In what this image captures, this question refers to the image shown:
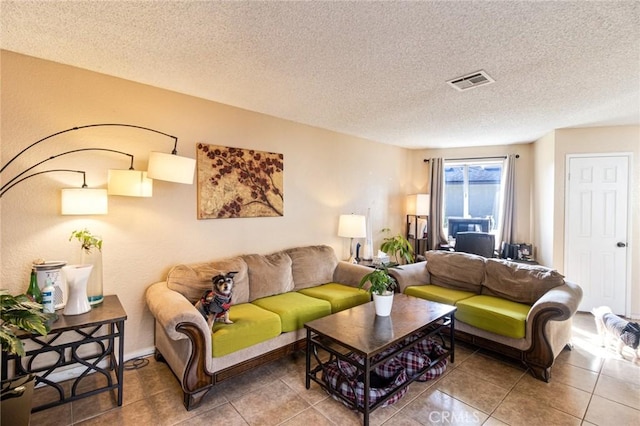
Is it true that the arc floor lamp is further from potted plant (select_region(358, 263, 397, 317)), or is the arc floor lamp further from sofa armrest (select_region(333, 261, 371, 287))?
sofa armrest (select_region(333, 261, 371, 287))

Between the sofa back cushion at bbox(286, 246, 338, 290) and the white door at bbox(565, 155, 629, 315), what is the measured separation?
3226 millimetres

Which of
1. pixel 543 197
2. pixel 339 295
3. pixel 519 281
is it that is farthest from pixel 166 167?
pixel 543 197

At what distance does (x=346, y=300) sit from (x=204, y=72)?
2.46 metres

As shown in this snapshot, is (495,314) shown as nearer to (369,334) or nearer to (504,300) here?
(504,300)

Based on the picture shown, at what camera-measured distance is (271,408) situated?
2115 mm

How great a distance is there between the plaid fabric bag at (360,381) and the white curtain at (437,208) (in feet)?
10.8

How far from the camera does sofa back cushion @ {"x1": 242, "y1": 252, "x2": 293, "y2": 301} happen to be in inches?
120

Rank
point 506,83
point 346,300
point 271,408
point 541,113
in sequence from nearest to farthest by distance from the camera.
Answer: point 271,408 → point 506,83 → point 346,300 → point 541,113

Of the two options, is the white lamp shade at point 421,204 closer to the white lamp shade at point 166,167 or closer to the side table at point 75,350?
the white lamp shade at point 166,167

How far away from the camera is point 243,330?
2316mm

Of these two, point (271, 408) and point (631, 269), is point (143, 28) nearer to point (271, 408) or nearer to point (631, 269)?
point (271, 408)

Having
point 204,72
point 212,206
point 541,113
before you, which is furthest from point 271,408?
point 541,113

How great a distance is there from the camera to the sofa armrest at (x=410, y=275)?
353cm

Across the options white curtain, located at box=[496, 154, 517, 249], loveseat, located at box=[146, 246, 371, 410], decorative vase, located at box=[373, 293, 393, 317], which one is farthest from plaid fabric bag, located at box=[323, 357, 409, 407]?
white curtain, located at box=[496, 154, 517, 249]
